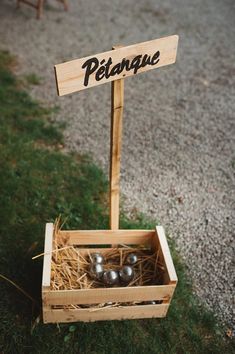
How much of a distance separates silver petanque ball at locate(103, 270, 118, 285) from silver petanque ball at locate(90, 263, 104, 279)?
45mm

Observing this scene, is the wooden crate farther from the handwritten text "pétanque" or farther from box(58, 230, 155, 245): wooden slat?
the handwritten text "pétanque"

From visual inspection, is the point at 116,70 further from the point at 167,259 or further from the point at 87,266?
the point at 87,266

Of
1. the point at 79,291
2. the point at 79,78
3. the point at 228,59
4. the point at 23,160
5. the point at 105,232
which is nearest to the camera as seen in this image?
the point at 79,78

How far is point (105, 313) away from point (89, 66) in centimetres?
160

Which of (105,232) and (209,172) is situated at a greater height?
(105,232)

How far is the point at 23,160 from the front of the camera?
3.84 m

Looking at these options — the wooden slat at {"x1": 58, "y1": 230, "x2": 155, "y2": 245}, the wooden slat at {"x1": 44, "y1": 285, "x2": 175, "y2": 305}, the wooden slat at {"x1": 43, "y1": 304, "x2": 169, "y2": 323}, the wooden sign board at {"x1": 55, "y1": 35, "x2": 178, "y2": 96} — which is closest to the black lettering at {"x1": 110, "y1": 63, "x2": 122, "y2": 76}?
the wooden sign board at {"x1": 55, "y1": 35, "x2": 178, "y2": 96}

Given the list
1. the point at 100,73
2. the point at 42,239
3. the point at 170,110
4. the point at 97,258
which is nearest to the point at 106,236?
the point at 97,258

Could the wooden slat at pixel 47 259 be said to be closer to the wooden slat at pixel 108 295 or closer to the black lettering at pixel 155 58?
the wooden slat at pixel 108 295

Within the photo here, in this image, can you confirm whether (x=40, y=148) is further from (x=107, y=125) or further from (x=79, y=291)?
(x=79, y=291)

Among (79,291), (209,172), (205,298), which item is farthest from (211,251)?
(79,291)

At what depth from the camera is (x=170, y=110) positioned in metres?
4.88

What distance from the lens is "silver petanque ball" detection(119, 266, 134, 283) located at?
103 inches

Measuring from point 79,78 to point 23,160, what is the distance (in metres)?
2.01
